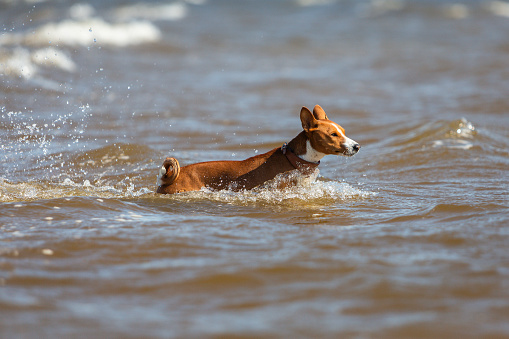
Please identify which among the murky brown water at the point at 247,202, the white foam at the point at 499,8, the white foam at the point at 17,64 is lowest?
the murky brown water at the point at 247,202

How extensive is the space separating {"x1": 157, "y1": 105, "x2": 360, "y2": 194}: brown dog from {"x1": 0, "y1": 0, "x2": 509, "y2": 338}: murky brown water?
0.15 m

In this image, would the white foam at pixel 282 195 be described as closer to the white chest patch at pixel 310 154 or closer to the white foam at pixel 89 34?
the white chest patch at pixel 310 154

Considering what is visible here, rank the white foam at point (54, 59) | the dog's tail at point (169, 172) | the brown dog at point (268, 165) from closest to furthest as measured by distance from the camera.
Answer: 1. the dog's tail at point (169, 172)
2. the brown dog at point (268, 165)
3. the white foam at point (54, 59)

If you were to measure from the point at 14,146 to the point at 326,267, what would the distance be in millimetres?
6429

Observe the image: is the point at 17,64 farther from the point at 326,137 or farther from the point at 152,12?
the point at 152,12

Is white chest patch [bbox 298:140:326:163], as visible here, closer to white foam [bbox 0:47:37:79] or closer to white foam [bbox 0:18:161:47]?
white foam [bbox 0:47:37:79]

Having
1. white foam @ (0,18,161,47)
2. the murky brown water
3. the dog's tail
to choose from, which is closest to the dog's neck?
the murky brown water

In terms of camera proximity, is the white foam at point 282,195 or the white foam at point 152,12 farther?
the white foam at point 152,12

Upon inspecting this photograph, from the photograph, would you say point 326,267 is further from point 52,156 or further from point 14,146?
point 14,146

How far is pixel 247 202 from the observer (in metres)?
6.26

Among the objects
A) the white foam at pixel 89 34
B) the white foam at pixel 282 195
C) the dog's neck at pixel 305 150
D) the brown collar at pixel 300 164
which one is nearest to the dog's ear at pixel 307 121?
the dog's neck at pixel 305 150

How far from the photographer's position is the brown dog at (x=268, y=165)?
6270 mm

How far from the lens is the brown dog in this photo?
247 inches

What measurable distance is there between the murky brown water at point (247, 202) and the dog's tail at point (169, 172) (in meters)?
0.20
